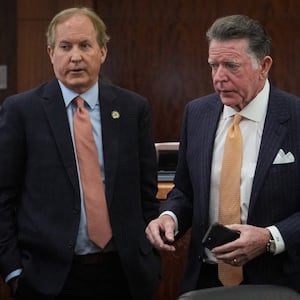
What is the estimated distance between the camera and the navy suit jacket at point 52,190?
2.33m

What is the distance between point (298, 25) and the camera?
587 cm

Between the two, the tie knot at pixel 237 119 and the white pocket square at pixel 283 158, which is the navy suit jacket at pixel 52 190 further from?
the white pocket square at pixel 283 158

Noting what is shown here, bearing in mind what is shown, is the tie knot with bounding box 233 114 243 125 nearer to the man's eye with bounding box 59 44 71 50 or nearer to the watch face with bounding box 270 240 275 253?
the watch face with bounding box 270 240 275 253

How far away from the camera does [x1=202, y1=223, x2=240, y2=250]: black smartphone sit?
2.02 m

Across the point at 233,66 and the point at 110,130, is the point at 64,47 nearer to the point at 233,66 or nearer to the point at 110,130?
the point at 110,130

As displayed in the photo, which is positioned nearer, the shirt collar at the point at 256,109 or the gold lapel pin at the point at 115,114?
the shirt collar at the point at 256,109

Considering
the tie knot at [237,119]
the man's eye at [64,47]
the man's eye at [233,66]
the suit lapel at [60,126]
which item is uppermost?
the man's eye at [233,66]

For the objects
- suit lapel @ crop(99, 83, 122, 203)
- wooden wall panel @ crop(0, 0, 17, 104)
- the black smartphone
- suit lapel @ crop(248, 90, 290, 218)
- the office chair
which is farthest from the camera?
wooden wall panel @ crop(0, 0, 17, 104)

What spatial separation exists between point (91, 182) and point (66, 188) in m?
0.09

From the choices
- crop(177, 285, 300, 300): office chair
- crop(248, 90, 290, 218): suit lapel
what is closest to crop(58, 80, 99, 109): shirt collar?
crop(248, 90, 290, 218): suit lapel

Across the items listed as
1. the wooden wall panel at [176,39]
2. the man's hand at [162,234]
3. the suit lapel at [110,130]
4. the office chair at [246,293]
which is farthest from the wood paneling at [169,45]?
the office chair at [246,293]

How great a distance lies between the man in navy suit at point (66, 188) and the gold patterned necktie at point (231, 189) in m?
0.38

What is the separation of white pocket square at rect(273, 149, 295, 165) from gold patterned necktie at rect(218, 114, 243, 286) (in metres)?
0.12

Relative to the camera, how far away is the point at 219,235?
2.02 m
